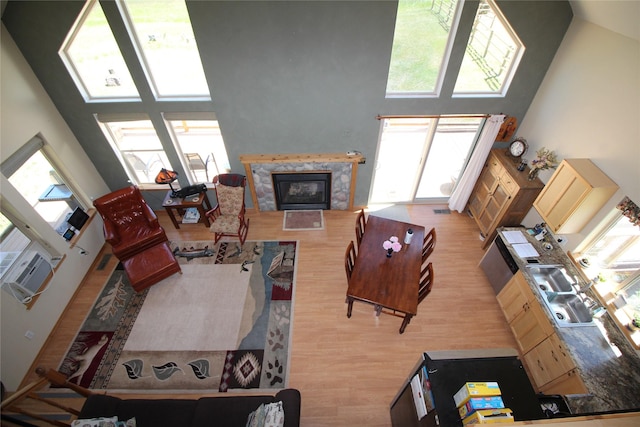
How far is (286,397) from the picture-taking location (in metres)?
2.98

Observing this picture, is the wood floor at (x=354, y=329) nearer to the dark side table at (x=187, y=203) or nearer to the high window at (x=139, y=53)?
the dark side table at (x=187, y=203)

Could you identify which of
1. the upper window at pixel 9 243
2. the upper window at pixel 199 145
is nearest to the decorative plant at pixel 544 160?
the upper window at pixel 199 145

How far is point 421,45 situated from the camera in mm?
4191

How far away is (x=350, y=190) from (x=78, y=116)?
4575 mm

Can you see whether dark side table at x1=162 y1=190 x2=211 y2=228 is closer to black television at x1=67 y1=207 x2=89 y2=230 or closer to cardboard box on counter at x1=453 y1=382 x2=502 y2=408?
black television at x1=67 y1=207 x2=89 y2=230

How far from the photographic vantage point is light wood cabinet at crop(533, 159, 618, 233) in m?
3.35

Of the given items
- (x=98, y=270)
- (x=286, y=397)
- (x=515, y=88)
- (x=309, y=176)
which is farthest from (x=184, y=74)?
(x=515, y=88)

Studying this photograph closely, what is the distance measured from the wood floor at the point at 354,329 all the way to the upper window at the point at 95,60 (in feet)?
8.29

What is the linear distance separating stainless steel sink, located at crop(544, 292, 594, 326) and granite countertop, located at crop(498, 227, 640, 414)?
0.19 ft

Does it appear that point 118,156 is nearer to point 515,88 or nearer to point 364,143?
point 364,143

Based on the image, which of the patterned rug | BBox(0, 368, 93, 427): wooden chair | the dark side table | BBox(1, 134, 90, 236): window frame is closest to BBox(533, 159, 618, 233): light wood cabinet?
the patterned rug

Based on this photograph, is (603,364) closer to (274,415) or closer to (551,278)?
(551,278)

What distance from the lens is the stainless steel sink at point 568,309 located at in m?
3.41

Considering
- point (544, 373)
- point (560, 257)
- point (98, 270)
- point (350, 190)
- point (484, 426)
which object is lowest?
point (484, 426)
